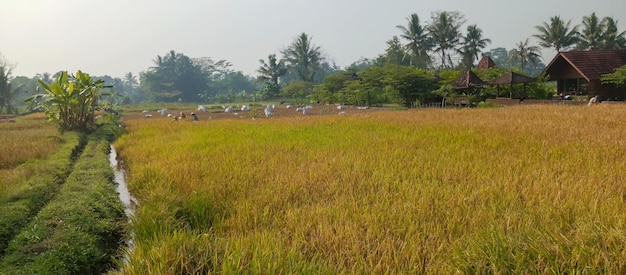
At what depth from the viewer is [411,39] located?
3114cm

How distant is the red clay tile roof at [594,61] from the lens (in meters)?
15.9

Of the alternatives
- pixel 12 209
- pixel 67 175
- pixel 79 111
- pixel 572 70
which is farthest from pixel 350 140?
pixel 572 70

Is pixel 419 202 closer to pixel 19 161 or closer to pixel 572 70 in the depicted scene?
pixel 19 161

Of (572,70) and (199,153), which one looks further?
(572,70)

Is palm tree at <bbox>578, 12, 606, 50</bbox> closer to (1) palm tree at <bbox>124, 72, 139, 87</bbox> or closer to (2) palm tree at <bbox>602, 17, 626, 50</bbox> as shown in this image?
(2) palm tree at <bbox>602, 17, 626, 50</bbox>

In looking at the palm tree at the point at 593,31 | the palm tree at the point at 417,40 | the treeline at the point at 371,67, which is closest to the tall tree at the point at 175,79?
the treeline at the point at 371,67

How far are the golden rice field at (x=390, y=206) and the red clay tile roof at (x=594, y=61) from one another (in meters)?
11.4

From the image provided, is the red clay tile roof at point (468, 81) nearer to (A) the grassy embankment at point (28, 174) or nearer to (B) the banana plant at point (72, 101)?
(B) the banana plant at point (72, 101)

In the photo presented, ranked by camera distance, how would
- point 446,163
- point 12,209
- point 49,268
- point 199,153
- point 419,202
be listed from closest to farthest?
point 49,268, point 419,202, point 12,209, point 446,163, point 199,153

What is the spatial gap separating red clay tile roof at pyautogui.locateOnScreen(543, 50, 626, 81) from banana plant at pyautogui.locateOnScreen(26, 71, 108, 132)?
1771cm

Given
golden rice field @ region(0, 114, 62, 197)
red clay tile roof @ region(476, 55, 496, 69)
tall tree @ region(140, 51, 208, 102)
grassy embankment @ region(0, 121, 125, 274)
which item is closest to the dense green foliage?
red clay tile roof @ region(476, 55, 496, 69)

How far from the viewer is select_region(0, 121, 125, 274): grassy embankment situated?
2725 mm

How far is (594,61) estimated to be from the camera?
1656 cm

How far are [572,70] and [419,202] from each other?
1895 centimetres
